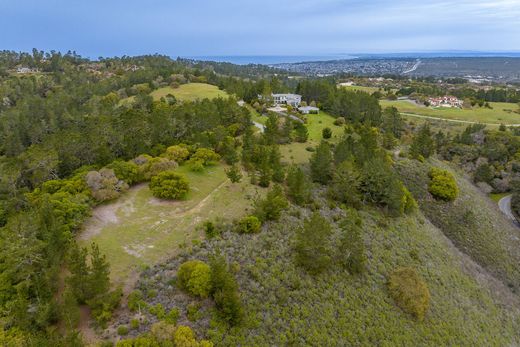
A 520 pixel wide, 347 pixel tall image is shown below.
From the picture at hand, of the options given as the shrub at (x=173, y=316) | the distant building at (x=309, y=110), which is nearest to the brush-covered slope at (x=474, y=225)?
the distant building at (x=309, y=110)

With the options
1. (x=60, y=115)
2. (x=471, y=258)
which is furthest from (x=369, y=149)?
(x=60, y=115)

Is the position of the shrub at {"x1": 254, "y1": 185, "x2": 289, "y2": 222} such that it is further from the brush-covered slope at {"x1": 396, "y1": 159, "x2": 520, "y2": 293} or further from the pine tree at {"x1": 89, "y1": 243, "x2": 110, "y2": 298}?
the brush-covered slope at {"x1": 396, "y1": 159, "x2": 520, "y2": 293}

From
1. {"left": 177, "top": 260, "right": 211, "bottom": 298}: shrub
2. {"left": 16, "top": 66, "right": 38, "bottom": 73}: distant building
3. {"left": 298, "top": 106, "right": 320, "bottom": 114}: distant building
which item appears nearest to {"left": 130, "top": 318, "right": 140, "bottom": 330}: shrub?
{"left": 177, "top": 260, "right": 211, "bottom": 298}: shrub

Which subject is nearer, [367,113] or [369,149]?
[369,149]

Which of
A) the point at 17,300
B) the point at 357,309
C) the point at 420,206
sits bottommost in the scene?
the point at 420,206

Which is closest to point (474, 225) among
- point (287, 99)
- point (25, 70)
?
point (287, 99)

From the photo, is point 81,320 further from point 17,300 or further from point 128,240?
point 128,240

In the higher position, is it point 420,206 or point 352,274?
point 352,274
